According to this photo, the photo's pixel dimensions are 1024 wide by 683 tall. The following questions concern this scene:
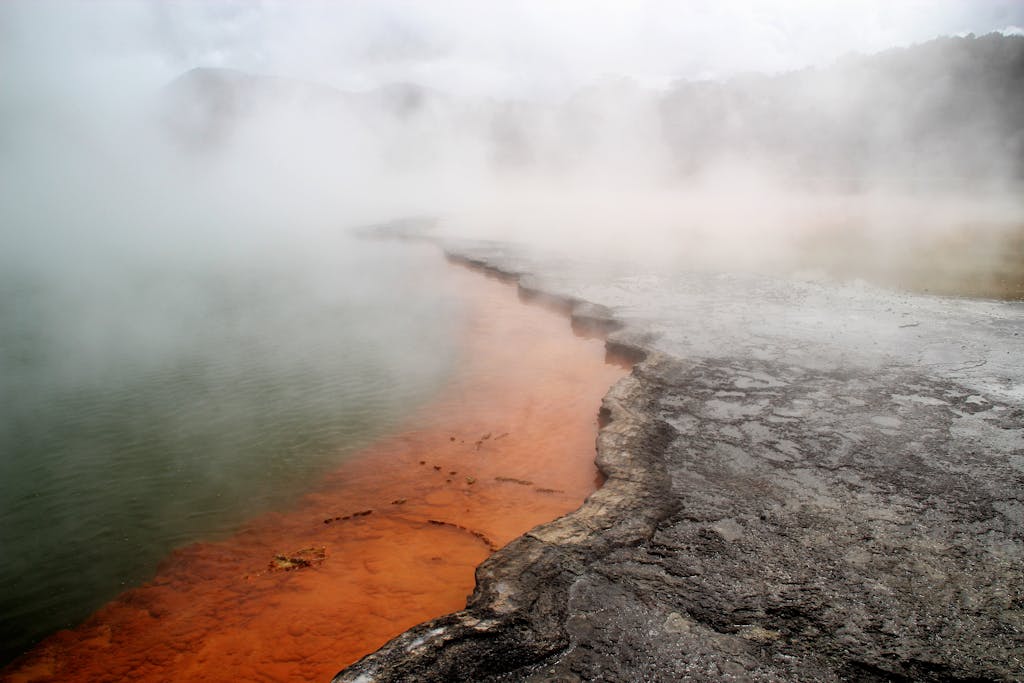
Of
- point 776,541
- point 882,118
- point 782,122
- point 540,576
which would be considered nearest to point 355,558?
point 540,576

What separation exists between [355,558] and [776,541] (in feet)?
6.48

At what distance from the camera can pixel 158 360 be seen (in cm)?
596

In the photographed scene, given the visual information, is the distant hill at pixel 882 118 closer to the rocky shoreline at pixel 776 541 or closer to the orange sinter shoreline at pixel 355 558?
the rocky shoreline at pixel 776 541

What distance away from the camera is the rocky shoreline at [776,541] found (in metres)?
1.81

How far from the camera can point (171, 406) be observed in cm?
491

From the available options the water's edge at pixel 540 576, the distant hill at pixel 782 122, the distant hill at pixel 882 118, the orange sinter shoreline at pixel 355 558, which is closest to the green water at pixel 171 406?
the orange sinter shoreline at pixel 355 558

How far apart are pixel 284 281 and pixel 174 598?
715 cm

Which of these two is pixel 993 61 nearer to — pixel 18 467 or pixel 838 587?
pixel 838 587

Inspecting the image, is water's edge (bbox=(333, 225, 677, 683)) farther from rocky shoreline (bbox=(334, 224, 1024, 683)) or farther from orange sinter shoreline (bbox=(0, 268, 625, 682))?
orange sinter shoreline (bbox=(0, 268, 625, 682))

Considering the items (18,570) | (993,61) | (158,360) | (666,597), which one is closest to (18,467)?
(18,570)

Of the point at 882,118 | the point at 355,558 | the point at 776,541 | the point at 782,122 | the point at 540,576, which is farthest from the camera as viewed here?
the point at 782,122

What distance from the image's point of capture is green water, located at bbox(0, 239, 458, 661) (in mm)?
3217

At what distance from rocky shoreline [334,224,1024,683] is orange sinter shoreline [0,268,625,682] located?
1.91 feet

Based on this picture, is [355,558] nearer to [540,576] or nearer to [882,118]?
[540,576]
